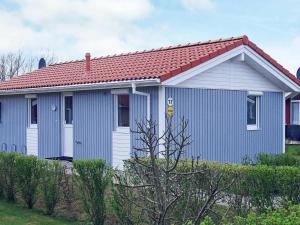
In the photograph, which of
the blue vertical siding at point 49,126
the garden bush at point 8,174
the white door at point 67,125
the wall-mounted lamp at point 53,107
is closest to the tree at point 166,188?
the garden bush at point 8,174

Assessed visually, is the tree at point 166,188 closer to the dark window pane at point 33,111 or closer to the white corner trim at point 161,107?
the white corner trim at point 161,107

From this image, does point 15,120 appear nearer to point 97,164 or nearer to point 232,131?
point 232,131

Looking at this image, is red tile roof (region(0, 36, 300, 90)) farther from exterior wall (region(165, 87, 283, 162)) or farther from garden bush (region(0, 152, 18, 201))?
garden bush (region(0, 152, 18, 201))

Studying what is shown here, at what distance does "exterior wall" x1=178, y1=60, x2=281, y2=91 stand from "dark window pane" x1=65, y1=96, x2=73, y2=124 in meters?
4.64

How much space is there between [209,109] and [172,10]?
3085mm

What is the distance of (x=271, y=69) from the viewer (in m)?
15.9

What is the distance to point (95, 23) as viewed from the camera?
84.3ft

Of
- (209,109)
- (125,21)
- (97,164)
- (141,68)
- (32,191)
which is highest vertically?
(125,21)

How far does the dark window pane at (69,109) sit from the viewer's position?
16688 mm

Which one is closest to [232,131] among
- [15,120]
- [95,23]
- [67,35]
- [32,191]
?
[32,191]

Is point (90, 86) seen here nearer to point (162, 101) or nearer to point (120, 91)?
point (120, 91)

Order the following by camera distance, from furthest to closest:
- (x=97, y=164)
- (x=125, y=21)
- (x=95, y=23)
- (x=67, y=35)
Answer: (x=67, y=35)
(x=95, y=23)
(x=125, y=21)
(x=97, y=164)

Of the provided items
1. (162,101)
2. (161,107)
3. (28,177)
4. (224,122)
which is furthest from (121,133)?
(28,177)

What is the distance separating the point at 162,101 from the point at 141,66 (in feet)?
7.08
